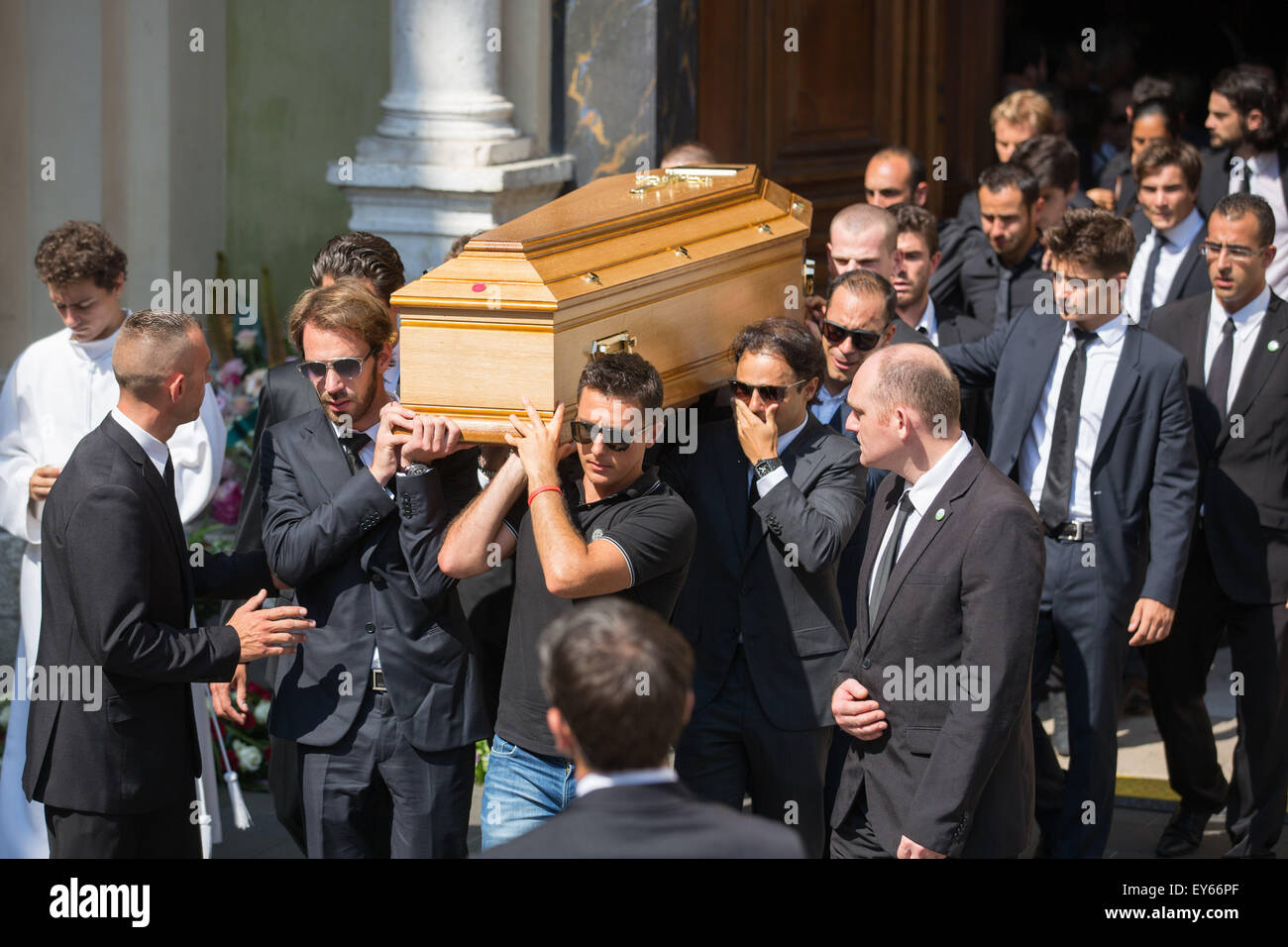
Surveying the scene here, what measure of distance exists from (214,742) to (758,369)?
2.94 meters

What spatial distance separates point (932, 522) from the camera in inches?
148

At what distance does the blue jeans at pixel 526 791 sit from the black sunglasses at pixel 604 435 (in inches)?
28.5

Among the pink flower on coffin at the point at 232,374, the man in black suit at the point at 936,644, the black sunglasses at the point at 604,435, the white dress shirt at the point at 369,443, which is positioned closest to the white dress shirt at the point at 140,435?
the white dress shirt at the point at 369,443

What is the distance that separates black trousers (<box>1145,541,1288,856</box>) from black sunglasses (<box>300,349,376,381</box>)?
9.52 feet

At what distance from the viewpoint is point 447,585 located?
4043mm

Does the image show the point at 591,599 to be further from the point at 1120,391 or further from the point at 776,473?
the point at 1120,391

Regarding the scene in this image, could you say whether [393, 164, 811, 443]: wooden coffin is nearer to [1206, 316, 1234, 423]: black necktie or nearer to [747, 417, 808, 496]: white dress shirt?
[747, 417, 808, 496]: white dress shirt

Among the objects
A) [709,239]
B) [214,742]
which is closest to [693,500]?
[709,239]

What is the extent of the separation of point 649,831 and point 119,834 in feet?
6.49

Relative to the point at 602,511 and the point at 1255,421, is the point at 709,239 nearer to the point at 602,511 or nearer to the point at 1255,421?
the point at 602,511

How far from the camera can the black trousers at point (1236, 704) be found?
5.36m

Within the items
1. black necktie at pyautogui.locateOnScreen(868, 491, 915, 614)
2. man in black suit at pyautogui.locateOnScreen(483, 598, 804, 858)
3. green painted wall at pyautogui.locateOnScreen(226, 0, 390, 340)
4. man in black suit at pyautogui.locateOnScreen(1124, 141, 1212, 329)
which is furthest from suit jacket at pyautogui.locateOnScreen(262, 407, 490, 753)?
green painted wall at pyautogui.locateOnScreen(226, 0, 390, 340)

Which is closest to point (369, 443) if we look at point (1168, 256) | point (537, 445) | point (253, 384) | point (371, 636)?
point (371, 636)

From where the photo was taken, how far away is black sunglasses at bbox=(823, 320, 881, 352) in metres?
4.85
